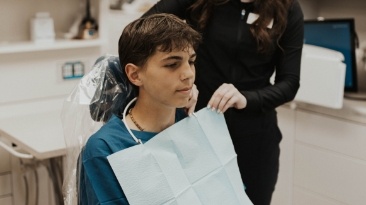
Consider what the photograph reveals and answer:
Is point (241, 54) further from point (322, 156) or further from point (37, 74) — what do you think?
point (37, 74)

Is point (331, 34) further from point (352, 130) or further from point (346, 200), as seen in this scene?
point (346, 200)

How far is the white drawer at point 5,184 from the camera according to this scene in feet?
8.90

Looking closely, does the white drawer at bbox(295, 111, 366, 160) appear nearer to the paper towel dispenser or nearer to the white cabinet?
the white cabinet

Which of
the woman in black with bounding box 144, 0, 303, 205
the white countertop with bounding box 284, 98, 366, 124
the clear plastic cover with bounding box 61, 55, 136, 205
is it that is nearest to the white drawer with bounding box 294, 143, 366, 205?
the white countertop with bounding box 284, 98, 366, 124

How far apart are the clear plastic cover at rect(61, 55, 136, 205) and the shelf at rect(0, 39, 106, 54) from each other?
1.20 metres

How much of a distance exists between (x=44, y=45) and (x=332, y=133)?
1.51m

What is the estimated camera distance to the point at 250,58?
1811 millimetres

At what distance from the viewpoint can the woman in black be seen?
1782 millimetres

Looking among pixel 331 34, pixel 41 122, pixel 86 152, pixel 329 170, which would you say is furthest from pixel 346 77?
pixel 86 152

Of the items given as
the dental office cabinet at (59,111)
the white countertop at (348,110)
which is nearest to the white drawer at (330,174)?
the dental office cabinet at (59,111)

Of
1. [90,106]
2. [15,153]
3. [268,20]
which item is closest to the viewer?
[90,106]

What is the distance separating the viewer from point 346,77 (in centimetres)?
288

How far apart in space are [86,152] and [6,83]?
151 cm

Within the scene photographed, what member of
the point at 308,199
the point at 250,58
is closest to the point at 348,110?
the point at 308,199
